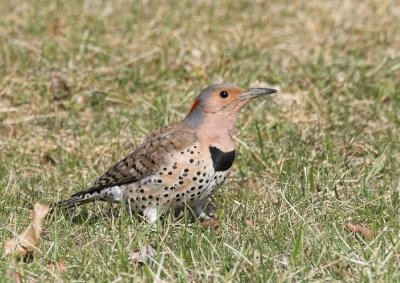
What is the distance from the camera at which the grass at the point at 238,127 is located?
5492mm

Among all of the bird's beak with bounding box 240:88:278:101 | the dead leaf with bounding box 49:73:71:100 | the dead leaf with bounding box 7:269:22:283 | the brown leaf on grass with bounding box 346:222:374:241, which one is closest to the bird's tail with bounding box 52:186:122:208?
the bird's beak with bounding box 240:88:278:101

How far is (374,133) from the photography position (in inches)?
331

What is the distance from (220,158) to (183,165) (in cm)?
24

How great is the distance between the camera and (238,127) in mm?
8594

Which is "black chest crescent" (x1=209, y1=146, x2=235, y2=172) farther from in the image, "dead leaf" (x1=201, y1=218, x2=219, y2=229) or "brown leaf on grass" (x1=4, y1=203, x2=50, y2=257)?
"brown leaf on grass" (x1=4, y1=203, x2=50, y2=257)

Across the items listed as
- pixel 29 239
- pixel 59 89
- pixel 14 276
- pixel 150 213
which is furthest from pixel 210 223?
pixel 59 89

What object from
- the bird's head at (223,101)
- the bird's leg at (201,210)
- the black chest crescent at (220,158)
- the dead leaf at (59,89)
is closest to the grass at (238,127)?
the dead leaf at (59,89)

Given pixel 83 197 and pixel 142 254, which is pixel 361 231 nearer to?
pixel 142 254

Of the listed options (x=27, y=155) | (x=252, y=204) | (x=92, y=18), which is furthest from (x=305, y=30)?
(x=252, y=204)

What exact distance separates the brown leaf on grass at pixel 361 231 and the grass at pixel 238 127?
0.06 meters

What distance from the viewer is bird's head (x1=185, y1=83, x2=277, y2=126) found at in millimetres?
6777

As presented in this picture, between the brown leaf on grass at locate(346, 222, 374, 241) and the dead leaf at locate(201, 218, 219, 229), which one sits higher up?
the brown leaf on grass at locate(346, 222, 374, 241)

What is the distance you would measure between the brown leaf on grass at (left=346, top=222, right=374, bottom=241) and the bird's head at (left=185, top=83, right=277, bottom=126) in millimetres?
1156

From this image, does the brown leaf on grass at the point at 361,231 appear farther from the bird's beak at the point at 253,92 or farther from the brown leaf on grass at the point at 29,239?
the brown leaf on grass at the point at 29,239
